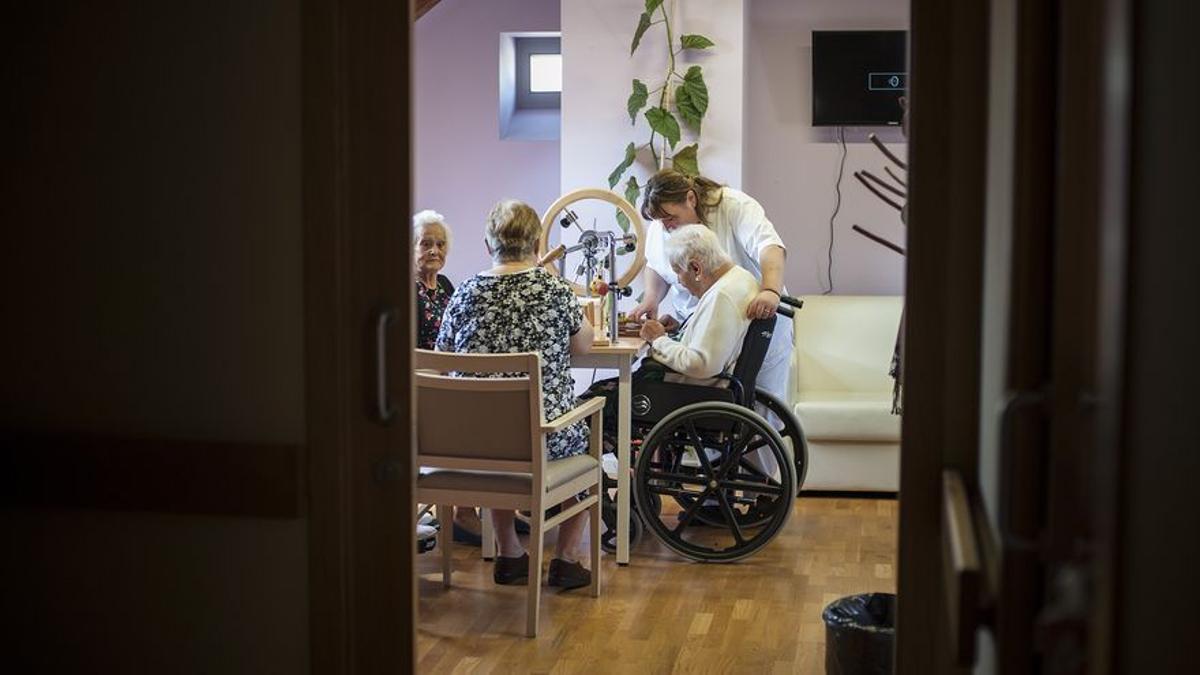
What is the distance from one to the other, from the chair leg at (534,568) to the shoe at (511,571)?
0.59 m

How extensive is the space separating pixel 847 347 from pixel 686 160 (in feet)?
3.51

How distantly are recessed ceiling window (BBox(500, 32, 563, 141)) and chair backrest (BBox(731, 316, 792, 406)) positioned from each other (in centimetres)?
273

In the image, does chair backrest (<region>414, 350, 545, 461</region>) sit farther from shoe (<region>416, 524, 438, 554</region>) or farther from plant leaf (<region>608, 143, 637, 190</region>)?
plant leaf (<region>608, 143, 637, 190</region>)

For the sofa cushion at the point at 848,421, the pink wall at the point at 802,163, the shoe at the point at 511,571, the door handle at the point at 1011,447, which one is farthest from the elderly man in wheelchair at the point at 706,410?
the door handle at the point at 1011,447

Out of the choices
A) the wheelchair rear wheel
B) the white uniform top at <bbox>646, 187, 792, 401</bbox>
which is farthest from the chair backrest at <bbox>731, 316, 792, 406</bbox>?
the white uniform top at <bbox>646, 187, 792, 401</bbox>

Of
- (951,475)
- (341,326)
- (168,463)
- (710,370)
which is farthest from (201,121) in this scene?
(710,370)

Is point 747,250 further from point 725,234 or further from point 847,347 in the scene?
point 847,347

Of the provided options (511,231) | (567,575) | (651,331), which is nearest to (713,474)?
(651,331)

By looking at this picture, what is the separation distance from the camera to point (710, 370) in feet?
17.0

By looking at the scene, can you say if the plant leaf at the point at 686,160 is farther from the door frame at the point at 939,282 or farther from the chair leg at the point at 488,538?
the door frame at the point at 939,282

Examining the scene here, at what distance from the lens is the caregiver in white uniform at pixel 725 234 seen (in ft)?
18.4

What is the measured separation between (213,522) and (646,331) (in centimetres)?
292

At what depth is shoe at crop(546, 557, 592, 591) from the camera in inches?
191

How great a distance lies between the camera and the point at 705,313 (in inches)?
205
